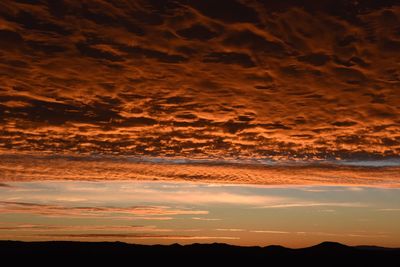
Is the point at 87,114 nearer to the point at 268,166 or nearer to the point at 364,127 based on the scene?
the point at 364,127

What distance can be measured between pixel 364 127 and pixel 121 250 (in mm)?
28563

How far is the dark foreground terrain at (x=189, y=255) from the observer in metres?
33.4

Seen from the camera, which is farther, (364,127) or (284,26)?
(364,127)

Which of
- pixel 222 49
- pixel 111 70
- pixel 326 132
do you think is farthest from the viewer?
pixel 326 132

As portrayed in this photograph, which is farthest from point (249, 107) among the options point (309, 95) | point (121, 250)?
point (121, 250)

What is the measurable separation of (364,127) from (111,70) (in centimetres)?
944

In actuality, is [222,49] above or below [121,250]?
above

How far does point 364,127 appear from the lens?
53.2 feet

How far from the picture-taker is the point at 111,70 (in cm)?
1135

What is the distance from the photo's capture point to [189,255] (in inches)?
1465

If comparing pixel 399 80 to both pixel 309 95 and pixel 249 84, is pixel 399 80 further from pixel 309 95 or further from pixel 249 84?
pixel 249 84

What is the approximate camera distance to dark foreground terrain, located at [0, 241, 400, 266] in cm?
3341

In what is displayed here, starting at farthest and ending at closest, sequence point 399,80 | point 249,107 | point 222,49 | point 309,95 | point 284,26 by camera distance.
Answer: point 249,107 → point 309,95 → point 399,80 → point 222,49 → point 284,26

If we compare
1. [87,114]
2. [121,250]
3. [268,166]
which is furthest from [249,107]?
[121,250]
